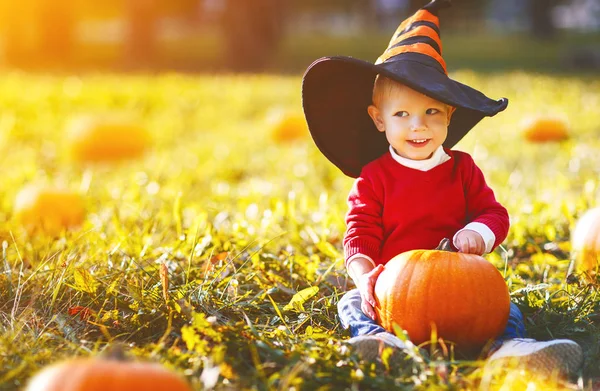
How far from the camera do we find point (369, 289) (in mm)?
2785

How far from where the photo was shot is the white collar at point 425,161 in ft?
9.63

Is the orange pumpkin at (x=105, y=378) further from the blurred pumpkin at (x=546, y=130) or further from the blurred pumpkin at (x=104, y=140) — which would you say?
the blurred pumpkin at (x=546, y=130)

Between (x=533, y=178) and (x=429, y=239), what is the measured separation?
2945mm

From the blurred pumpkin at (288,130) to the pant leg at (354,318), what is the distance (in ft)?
15.5

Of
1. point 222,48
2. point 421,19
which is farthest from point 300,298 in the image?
point 222,48

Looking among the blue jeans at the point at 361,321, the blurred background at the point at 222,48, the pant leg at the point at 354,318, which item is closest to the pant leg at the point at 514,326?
the blue jeans at the point at 361,321

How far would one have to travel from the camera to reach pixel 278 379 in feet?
7.90

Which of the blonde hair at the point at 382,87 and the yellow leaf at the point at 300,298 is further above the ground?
the blonde hair at the point at 382,87

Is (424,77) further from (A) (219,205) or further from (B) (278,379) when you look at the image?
(A) (219,205)

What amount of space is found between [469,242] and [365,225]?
14.8 inches

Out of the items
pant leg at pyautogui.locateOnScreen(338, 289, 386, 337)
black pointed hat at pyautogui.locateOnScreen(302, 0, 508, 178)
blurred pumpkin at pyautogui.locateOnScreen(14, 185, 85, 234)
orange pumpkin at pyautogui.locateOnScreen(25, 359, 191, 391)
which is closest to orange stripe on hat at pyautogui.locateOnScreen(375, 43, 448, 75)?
black pointed hat at pyautogui.locateOnScreen(302, 0, 508, 178)

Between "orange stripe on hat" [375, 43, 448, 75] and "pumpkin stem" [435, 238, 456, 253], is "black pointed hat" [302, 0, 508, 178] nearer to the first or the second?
"orange stripe on hat" [375, 43, 448, 75]

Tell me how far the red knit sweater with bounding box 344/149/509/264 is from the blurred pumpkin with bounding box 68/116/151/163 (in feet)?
13.9

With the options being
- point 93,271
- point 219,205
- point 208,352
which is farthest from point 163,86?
point 208,352
